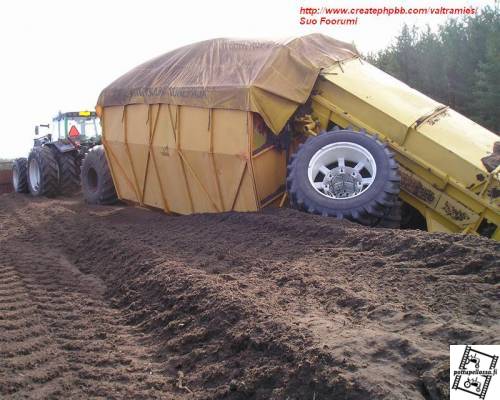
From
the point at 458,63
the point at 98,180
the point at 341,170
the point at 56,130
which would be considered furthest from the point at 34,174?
the point at 458,63

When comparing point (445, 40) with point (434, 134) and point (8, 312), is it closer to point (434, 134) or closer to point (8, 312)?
point (434, 134)

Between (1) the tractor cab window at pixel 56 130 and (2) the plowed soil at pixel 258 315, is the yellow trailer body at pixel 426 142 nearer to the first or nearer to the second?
(2) the plowed soil at pixel 258 315

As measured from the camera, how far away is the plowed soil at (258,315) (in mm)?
2961

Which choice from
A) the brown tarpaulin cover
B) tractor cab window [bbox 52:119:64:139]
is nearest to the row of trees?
the brown tarpaulin cover

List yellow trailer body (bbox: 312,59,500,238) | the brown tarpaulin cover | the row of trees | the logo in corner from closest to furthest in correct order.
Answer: the logo in corner
yellow trailer body (bbox: 312,59,500,238)
the brown tarpaulin cover
the row of trees

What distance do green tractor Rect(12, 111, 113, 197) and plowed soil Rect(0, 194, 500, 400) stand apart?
8582 mm

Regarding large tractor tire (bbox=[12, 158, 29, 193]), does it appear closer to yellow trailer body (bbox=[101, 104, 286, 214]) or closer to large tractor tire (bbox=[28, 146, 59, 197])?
large tractor tire (bbox=[28, 146, 59, 197])

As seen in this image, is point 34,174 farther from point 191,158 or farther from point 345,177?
point 345,177

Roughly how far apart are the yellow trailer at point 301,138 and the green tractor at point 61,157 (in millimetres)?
5742

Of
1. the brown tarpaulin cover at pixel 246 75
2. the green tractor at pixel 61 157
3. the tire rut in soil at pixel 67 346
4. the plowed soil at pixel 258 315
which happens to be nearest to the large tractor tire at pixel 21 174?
the green tractor at pixel 61 157

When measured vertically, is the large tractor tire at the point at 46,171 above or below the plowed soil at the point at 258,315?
below

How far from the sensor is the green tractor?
578 inches

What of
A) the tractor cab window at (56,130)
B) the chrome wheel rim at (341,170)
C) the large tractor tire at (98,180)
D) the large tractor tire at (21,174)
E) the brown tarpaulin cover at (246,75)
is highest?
the brown tarpaulin cover at (246,75)

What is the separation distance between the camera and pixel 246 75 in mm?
7547
